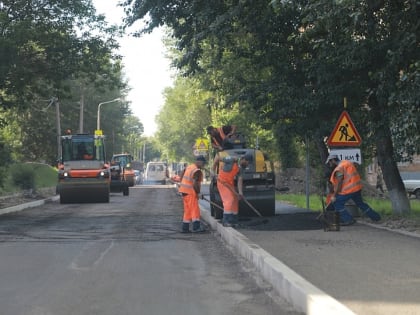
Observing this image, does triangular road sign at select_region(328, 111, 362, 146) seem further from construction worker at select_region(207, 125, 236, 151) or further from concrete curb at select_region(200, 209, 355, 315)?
construction worker at select_region(207, 125, 236, 151)

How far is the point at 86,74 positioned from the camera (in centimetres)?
2169

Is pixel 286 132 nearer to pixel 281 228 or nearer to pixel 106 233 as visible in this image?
pixel 281 228

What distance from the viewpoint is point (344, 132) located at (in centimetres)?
1342

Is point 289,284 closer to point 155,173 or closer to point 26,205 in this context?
point 26,205

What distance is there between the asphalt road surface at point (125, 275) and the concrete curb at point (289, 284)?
130 mm

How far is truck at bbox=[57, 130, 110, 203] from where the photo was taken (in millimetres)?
24422

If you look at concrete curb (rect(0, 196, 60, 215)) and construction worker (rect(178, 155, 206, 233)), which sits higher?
construction worker (rect(178, 155, 206, 233))

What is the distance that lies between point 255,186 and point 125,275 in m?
7.74

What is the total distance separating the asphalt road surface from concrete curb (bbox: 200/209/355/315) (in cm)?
13

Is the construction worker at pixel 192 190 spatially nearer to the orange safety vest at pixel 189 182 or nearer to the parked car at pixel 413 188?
the orange safety vest at pixel 189 182

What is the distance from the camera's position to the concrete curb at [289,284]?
552 centimetres

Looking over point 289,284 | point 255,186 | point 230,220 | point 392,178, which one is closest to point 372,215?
point 392,178

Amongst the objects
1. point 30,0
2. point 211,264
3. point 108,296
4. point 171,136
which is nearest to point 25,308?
point 108,296

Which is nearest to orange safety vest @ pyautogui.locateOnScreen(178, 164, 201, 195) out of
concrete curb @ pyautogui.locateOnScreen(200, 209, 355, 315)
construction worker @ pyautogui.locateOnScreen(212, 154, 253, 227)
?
construction worker @ pyautogui.locateOnScreen(212, 154, 253, 227)
